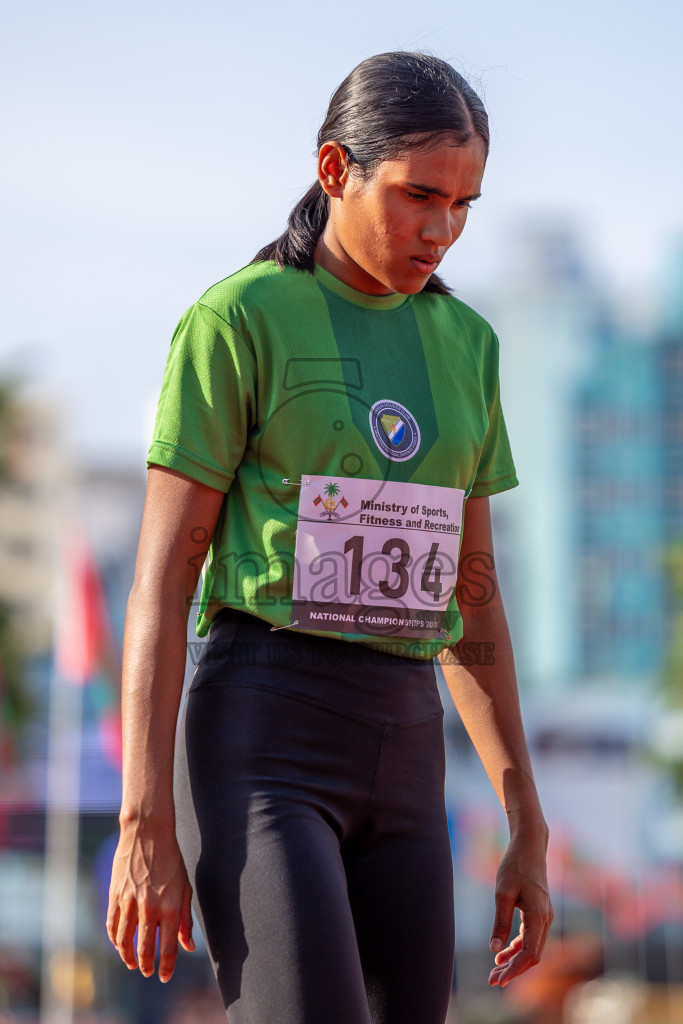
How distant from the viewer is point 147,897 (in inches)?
66.8

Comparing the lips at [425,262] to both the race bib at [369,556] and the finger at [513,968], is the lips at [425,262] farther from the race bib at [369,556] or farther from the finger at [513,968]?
the finger at [513,968]

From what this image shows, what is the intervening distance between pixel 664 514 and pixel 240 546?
7703 cm

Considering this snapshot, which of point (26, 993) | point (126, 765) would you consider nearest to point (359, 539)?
point (126, 765)

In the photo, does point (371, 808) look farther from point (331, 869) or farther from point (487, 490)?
point (487, 490)

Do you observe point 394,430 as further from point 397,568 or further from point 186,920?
point 186,920

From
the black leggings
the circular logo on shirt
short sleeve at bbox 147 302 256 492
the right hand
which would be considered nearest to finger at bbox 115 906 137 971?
the right hand

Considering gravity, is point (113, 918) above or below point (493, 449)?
below

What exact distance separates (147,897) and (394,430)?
2.34 ft

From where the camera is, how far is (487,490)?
2.17 metres

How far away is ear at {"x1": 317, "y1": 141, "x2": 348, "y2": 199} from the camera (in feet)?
6.45

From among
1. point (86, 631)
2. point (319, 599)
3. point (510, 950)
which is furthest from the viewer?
point (86, 631)

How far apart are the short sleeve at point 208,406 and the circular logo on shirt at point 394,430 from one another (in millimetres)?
178

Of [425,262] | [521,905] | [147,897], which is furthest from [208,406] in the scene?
[521,905]

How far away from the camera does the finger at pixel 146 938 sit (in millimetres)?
1688
